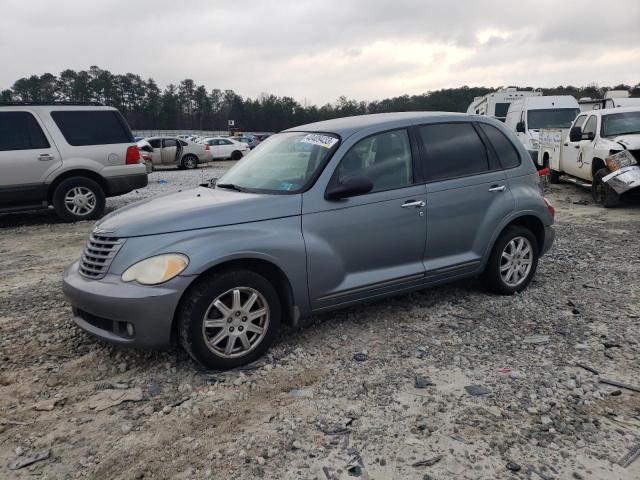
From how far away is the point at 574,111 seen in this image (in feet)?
52.9

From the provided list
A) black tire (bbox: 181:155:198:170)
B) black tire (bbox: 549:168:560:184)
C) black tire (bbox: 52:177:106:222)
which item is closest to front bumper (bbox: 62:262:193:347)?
black tire (bbox: 52:177:106:222)

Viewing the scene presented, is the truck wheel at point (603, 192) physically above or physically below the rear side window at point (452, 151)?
below

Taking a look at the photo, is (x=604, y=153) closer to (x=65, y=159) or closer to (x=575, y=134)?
(x=575, y=134)

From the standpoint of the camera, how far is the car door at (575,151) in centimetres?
1115

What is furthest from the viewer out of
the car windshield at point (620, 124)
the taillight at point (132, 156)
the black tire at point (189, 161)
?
the black tire at point (189, 161)

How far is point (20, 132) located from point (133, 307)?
699 cm

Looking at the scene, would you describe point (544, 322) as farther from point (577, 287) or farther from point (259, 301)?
point (259, 301)

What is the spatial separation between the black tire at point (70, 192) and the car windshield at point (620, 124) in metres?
9.89

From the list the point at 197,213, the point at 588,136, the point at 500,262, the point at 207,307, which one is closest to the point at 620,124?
the point at 588,136

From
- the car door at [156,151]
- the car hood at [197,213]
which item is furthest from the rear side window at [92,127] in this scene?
the car door at [156,151]

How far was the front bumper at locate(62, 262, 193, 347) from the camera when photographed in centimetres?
325

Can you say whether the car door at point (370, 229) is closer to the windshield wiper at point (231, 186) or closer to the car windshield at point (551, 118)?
the windshield wiper at point (231, 186)

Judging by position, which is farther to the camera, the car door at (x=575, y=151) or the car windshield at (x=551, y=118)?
the car windshield at (x=551, y=118)

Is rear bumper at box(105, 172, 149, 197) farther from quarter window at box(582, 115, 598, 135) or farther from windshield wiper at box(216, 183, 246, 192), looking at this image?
quarter window at box(582, 115, 598, 135)
